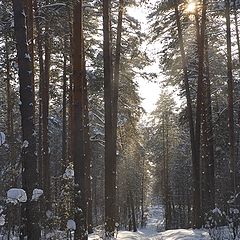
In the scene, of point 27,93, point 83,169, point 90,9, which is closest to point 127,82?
point 90,9

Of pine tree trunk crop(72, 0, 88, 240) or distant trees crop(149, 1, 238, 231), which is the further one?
distant trees crop(149, 1, 238, 231)

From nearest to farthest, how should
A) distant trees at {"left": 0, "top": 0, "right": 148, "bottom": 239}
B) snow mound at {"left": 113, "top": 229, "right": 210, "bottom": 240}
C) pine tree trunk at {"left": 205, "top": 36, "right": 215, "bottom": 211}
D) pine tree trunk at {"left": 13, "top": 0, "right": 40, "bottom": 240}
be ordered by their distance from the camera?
pine tree trunk at {"left": 13, "top": 0, "right": 40, "bottom": 240} → distant trees at {"left": 0, "top": 0, "right": 148, "bottom": 239} → snow mound at {"left": 113, "top": 229, "right": 210, "bottom": 240} → pine tree trunk at {"left": 205, "top": 36, "right": 215, "bottom": 211}

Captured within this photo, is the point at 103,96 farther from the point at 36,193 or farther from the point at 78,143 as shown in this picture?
the point at 36,193

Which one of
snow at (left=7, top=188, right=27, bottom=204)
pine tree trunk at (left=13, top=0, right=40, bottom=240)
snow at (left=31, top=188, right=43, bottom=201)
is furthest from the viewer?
pine tree trunk at (left=13, top=0, right=40, bottom=240)

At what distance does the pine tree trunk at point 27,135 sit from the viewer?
26.3ft

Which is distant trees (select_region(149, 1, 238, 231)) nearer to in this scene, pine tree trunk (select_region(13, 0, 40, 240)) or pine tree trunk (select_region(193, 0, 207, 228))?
pine tree trunk (select_region(193, 0, 207, 228))

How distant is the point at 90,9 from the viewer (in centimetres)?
1845

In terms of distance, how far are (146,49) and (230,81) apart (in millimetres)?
3914

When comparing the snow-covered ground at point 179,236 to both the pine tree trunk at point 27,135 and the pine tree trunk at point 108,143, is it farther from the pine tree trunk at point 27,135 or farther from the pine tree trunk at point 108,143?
the pine tree trunk at point 27,135

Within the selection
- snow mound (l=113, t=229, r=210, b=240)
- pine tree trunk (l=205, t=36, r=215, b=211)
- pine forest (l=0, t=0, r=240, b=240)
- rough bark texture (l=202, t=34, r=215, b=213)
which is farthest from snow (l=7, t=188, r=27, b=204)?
rough bark texture (l=202, t=34, r=215, b=213)

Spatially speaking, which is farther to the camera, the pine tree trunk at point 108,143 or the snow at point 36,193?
the pine tree trunk at point 108,143

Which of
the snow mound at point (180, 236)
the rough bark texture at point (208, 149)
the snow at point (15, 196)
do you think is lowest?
the snow mound at point (180, 236)

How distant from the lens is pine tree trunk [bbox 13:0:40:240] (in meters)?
8.03

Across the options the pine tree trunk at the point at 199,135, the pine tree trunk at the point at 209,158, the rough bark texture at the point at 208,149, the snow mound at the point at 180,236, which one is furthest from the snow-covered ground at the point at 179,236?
the rough bark texture at the point at 208,149
